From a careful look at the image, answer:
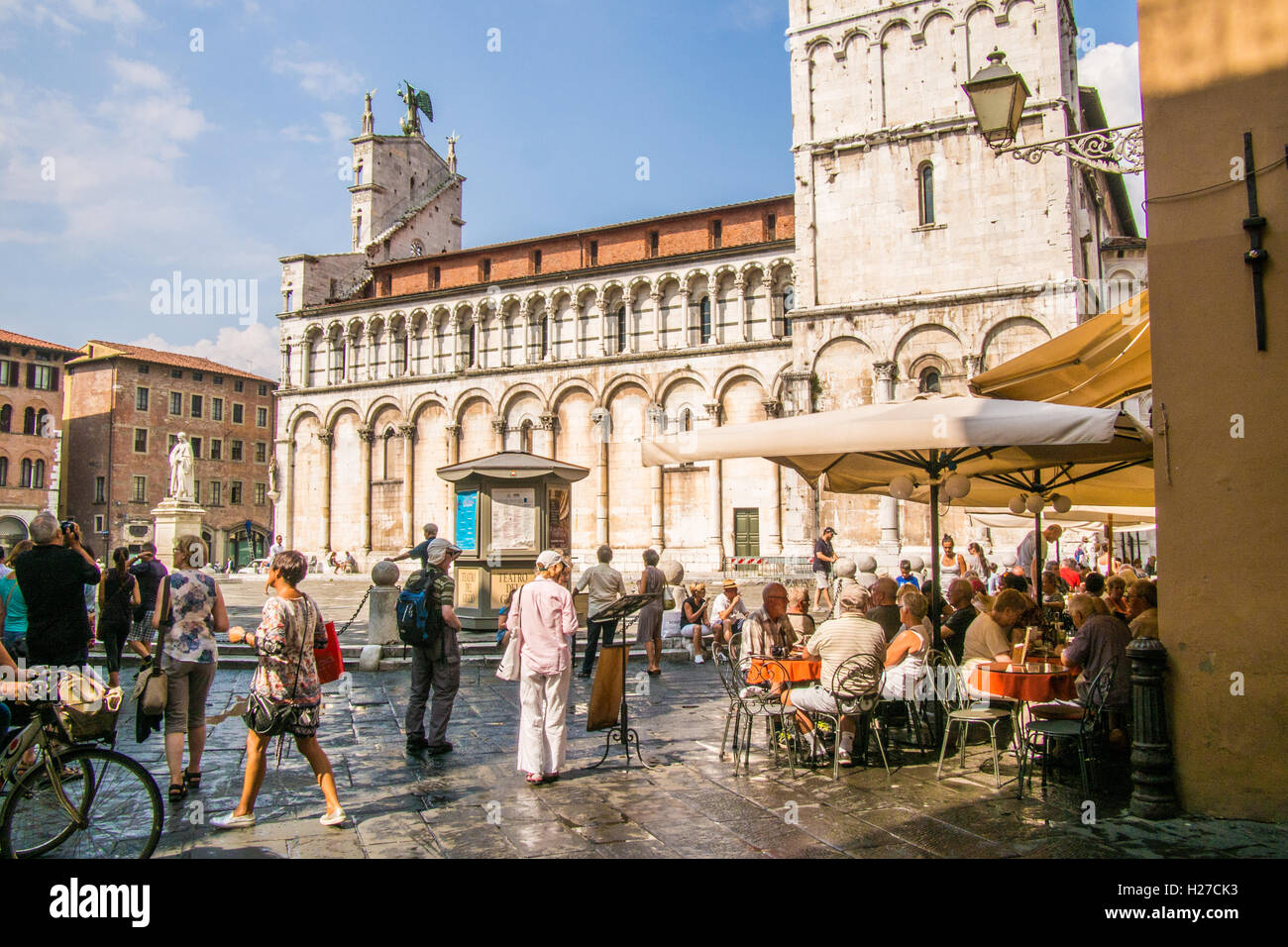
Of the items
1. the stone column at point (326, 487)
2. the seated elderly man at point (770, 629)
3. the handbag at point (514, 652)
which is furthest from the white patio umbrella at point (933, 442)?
the stone column at point (326, 487)

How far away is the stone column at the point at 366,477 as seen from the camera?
Answer: 3716 cm

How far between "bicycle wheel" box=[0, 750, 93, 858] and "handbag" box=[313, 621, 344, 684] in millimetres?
1293

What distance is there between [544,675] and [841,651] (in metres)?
2.07

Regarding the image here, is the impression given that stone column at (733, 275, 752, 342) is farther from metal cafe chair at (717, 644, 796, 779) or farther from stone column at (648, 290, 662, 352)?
metal cafe chair at (717, 644, 796, 779)

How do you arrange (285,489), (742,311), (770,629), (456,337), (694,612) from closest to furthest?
(770,629), (694,612), (742,311), (456,337), (285,489)

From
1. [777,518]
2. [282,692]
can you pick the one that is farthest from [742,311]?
[282,692]

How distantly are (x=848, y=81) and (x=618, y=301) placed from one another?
12380mm

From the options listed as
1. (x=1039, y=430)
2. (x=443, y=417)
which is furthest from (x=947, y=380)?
(x=443, y=417)

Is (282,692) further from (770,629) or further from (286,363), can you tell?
(286,363)

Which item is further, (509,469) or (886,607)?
(509,469)

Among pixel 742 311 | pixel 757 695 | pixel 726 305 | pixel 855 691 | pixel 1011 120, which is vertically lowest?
pixel 757 695

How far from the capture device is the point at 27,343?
49.2 metres

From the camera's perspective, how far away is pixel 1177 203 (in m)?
5.43

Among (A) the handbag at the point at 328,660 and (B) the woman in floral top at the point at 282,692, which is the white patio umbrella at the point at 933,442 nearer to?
(A) the handbag at the point at 328,660
